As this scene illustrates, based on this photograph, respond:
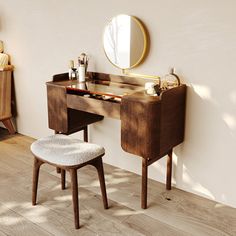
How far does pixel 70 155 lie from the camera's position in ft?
6.48

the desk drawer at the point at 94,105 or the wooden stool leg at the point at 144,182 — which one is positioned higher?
the desk drawer at the point at 94,105

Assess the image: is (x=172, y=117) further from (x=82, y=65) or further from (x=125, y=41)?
(x=82, y=65)

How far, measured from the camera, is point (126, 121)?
2117 mm

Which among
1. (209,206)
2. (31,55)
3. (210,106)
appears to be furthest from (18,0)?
(209,206)

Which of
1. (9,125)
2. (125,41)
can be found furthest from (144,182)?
(9,125)

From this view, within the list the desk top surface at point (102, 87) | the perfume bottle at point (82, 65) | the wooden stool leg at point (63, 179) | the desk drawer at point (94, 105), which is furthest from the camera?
the perfume bottle at point (82, 65)

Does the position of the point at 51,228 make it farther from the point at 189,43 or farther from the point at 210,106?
the point at 189,43

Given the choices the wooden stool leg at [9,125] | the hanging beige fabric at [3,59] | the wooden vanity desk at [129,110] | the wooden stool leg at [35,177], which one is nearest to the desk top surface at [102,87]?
the wooden vanity desk at [129,110]

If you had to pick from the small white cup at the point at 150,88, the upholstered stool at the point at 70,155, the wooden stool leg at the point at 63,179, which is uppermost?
the small white cup at the point at 150,88

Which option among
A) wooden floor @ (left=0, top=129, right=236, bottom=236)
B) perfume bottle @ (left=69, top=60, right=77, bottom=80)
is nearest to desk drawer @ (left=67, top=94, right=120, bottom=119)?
perfume bottle @ (left=69, top=60, right=77, bottom=80)

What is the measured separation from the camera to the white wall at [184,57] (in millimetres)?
2051

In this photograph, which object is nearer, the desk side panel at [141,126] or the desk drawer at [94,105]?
the desk side panel at [141,126]

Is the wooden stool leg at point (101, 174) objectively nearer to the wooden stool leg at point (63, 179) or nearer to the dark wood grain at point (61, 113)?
the wooden stool leg at point (63, 179)

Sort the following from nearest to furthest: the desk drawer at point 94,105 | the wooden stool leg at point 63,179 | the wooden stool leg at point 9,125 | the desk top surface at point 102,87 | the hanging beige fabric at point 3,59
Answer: the desk drawer at point 94,105, the desk top surface at point 102,87, the wooden stool leg at point 63,179, the hanging beige fabric at point 3,59, the wooden stool leg at point 9,125
